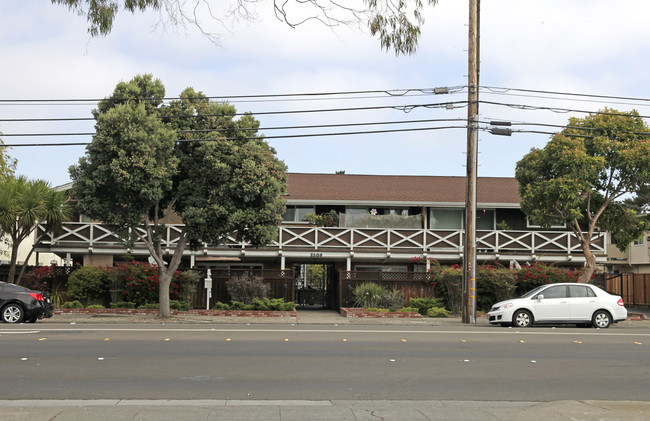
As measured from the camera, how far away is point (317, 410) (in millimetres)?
7844

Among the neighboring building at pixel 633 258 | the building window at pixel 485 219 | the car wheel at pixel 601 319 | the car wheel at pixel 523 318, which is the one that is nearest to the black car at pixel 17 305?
the car wheel at pixel 523 318

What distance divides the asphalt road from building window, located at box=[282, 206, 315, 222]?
1587cm

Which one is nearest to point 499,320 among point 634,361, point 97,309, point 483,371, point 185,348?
point 634,361

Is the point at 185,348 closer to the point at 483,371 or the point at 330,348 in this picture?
the point at 330,348

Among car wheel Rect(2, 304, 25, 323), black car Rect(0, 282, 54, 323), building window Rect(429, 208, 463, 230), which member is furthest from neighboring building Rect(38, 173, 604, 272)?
car wheel Rect(2, 304, 25, 323)

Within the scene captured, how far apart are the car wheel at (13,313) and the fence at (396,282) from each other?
12.5 meters

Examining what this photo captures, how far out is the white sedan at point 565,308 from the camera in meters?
19.5

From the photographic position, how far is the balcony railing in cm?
2841

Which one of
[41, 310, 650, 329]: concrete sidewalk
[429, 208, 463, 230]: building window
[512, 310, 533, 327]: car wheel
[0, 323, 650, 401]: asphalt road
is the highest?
[429, 208, 463, 230]: building window

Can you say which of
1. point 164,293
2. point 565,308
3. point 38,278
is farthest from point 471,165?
point 38,278

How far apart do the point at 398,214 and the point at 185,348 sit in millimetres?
20410

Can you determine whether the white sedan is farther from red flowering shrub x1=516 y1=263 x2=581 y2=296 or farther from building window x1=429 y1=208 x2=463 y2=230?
building window x1=429 y1=208 x2=463 y2=230

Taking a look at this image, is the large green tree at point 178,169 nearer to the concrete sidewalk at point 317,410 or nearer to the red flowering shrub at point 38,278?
the red flowering shrub at point 38,278

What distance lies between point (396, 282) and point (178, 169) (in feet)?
34.5
